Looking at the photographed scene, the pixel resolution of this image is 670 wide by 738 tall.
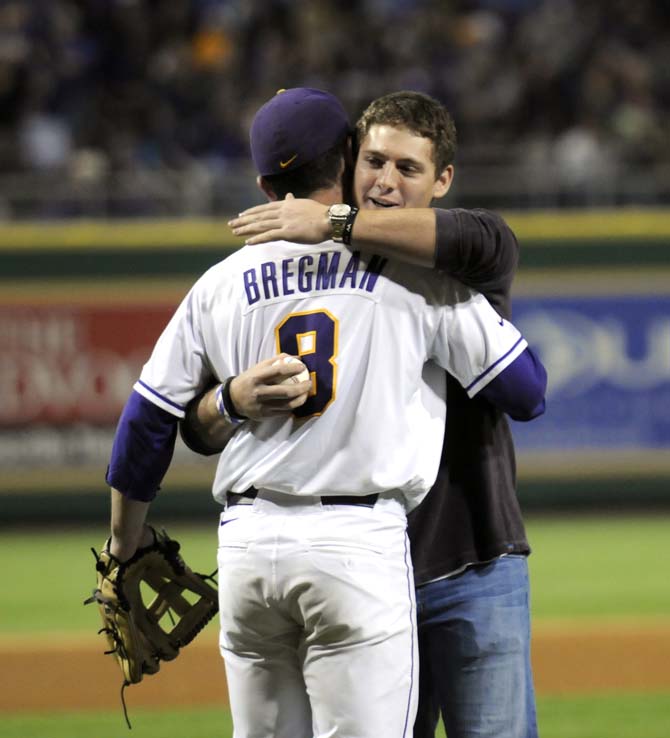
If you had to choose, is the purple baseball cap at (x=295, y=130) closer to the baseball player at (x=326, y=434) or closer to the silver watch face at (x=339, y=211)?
the baseball player at (x=326, y=434)

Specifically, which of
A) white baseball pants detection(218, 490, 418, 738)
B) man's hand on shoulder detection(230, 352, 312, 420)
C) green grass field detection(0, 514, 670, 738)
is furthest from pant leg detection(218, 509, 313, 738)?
green grass field detection(0, 514, 670, 738)

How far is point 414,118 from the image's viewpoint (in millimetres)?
2855

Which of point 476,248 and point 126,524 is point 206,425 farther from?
point 476,248

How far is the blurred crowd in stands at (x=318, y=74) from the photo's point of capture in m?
11.6

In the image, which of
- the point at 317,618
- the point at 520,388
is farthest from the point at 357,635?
the point at 520,388

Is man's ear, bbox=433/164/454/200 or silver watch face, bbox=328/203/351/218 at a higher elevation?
man's ear, bbox=433/164/454/200

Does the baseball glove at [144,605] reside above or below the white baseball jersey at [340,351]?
below

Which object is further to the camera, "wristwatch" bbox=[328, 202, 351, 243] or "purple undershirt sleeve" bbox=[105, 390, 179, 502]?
"purple undershirt sleeve" bbox=[105, 390, 179, 502]

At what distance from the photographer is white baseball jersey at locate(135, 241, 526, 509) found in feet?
8.69

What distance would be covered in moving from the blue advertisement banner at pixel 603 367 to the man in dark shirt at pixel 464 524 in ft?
25.6

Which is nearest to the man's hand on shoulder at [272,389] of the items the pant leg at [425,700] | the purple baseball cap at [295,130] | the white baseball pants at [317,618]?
the white baseball pants at [317,618]

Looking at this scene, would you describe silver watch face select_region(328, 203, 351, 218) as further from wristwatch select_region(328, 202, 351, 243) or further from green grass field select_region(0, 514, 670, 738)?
green grass field select_region(0, 514, 670, 738)

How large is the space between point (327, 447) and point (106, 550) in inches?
28.4

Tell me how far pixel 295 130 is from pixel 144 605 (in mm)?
1236
